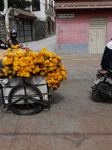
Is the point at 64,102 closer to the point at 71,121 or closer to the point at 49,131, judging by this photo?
the point at 71,121

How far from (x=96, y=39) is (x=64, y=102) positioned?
1038cm

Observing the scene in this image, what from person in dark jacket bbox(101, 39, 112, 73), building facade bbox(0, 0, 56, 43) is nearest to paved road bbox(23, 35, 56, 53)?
building facade bbox(0, 0, 56, 43)

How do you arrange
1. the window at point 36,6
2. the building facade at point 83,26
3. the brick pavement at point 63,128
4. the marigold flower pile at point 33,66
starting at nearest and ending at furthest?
the brick pavement at point 63,128 < the marigold flower pile at point 33,66 < the building facade at point 83,26 < the window at point 36,6

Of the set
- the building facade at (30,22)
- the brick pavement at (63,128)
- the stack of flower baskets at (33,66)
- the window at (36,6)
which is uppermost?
the window at (36,6)

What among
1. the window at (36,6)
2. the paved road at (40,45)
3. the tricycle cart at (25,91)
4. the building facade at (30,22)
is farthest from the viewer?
the window at (36,6)

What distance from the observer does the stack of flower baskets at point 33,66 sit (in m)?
3.38

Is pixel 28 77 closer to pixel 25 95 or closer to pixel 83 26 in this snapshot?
pixel 25 95

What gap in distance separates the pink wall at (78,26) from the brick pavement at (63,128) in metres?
9.86

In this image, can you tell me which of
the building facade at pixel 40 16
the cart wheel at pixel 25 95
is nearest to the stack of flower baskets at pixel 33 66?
the cart wheel at pixel 25 95

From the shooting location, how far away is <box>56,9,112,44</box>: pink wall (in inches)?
524

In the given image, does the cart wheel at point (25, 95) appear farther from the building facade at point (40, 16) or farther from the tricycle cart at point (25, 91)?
the building facade at point (40, 16)

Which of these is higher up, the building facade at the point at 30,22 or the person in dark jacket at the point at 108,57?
the building facade at the point at 30,22

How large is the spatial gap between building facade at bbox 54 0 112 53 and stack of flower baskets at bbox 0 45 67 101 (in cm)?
1018

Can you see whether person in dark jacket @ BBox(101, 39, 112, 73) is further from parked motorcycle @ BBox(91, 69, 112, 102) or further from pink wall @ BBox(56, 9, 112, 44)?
pink wall @ BBox(56, 9, 112, 44)
